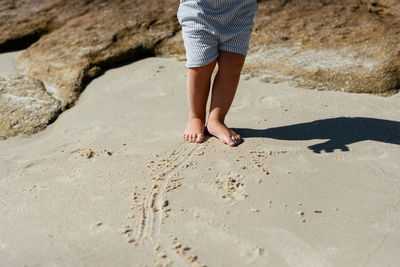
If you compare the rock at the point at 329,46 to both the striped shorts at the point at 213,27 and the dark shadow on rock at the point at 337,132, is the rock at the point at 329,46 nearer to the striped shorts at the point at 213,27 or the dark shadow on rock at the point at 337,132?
the dark shadow on rock at the point at 337,132

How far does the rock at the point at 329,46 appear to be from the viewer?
2.82m

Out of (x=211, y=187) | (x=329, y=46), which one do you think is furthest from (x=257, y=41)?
(x=211, y=187)

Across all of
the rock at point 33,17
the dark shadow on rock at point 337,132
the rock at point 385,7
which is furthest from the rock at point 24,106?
the rock at point 385,7

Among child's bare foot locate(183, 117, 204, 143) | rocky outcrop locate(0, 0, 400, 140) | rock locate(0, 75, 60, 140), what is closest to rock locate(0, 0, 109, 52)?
rocky outcrop locate(0, 0, 400, 140)

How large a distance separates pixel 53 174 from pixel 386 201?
5.02ft

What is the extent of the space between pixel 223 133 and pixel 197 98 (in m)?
0.26

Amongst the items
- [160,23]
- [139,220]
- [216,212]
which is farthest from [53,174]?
[160,23]

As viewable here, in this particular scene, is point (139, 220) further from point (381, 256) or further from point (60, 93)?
point (60, 93)

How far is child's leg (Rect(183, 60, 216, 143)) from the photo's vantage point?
2.27 m

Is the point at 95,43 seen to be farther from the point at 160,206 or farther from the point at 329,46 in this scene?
the point at 160,206

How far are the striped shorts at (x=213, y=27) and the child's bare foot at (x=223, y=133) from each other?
1.14 feet

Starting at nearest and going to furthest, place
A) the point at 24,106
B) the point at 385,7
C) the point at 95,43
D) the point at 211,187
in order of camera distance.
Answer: the point at 211,187
the point at 24,106
the point at 95,43
the point at 385,7

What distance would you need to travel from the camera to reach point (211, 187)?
1.84 m

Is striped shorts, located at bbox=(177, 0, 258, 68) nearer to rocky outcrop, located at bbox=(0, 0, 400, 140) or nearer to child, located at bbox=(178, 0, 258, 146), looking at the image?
child, located at bbox=(178, 0, 258, 146)
